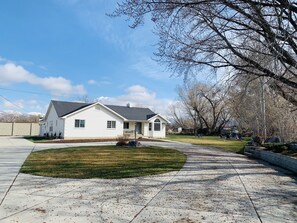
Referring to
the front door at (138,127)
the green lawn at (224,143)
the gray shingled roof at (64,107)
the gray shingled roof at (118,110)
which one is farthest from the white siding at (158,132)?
the gray shingled roof at (64,107)

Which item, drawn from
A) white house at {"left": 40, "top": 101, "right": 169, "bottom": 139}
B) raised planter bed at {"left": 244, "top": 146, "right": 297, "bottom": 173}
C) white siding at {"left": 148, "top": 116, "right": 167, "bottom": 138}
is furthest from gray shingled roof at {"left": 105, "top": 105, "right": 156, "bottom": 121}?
raised planter bed at {"left": 244, "top": 146, "right": 297, "bottom": 173}

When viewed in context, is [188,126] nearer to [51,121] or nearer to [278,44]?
[51,121]

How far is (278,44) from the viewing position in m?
8.60

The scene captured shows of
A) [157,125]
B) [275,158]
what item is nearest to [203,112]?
[157,125]

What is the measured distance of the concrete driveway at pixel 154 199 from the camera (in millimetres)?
5109

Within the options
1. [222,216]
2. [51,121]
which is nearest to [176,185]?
[222,216]

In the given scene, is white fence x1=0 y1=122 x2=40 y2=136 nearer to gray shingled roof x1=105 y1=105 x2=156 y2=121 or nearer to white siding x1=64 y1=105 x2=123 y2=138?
gray shingled roof x1=105 y1=105 x2=156 y2=121

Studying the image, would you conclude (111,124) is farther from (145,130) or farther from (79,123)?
(145,130)

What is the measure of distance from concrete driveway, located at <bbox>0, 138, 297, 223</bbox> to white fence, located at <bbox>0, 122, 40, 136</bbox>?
41509 millimetres

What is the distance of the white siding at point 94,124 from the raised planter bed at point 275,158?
2067 centimetres

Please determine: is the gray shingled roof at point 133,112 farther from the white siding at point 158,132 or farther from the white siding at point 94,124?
the white siding at point 94,124

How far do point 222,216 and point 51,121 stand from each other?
3541 centimetres

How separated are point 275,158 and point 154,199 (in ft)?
30.3

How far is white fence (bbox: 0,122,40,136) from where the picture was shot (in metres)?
46.0
